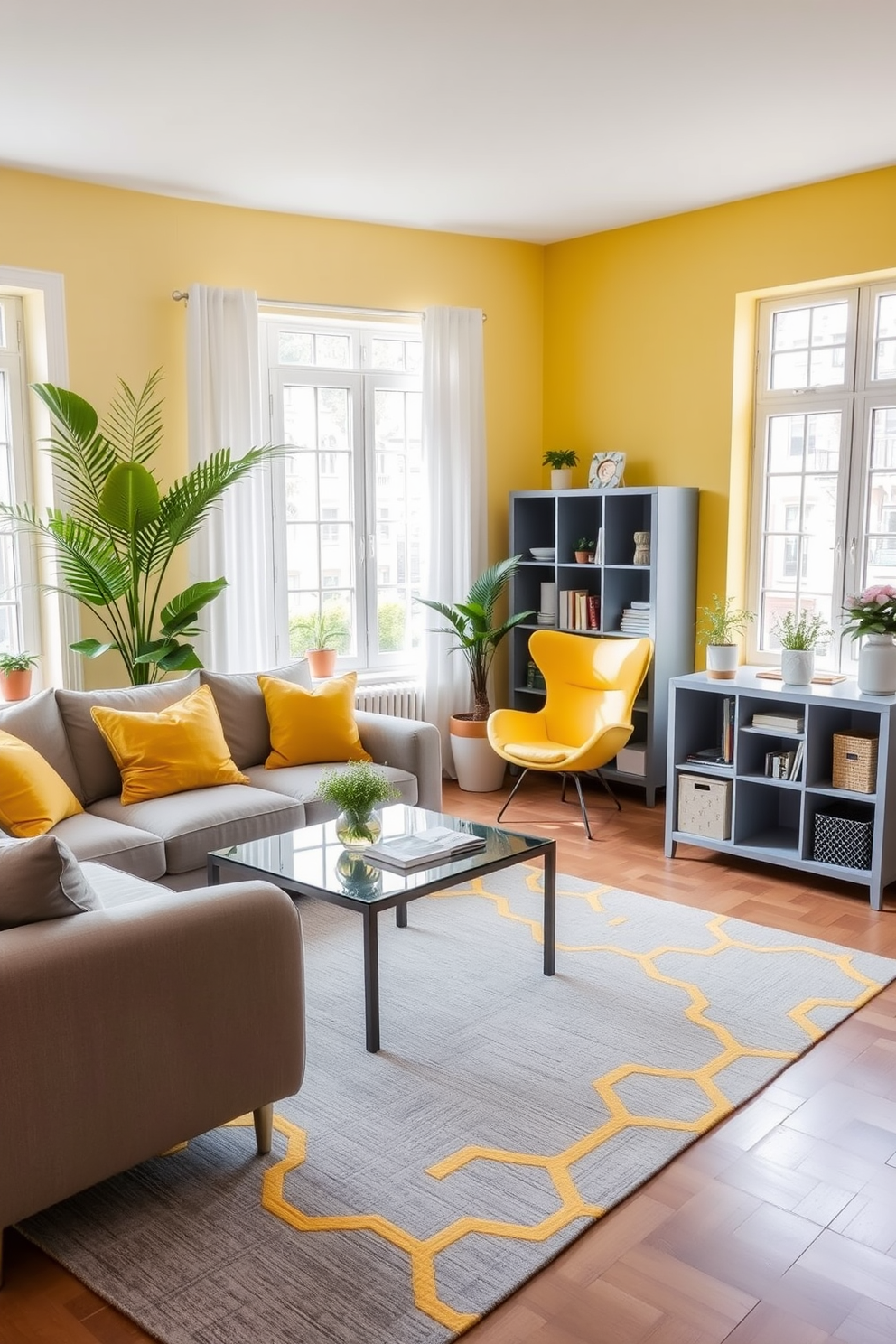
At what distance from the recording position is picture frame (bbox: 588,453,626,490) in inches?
230

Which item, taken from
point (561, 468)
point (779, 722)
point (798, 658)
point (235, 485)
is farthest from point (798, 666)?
point (235, 485)

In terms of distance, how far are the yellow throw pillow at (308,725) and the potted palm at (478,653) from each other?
118 cm

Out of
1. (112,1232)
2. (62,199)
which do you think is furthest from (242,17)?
(112,1232)

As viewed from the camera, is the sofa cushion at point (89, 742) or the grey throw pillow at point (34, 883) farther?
the sofa cushion at point (89, 742)

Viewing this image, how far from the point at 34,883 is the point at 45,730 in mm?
1992

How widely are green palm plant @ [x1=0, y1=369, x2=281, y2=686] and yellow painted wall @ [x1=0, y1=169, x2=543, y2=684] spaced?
209 mm

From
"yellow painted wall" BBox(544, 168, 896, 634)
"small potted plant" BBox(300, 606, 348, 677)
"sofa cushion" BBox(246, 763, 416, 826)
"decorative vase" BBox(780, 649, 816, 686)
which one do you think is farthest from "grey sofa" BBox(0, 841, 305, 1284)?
"yellow painted wall" BBox(544, 168, 896, 634)

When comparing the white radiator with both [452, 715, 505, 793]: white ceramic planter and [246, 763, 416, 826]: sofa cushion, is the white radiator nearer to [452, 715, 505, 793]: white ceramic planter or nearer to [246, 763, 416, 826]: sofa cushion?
[452, 715, 505, 793]: white ceramic planter

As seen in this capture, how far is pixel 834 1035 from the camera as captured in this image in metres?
3.25

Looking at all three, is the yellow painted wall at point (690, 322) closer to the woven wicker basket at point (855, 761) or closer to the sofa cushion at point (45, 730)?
the woven wicker basket at point (855, 761)

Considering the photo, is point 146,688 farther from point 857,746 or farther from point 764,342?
point 764,342

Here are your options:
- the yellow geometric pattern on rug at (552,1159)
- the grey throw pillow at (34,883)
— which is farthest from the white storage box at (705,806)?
the grey throw pillow at (34,883)

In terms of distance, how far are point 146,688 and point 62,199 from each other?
2146 mm

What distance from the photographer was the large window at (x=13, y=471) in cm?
494
